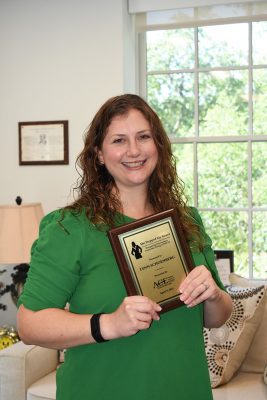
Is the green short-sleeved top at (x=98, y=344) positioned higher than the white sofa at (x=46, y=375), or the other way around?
the green short-sleeved top at (x=98, y=344)

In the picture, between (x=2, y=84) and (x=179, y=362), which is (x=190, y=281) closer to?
(x=179, y=362)

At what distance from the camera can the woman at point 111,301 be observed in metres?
1.23

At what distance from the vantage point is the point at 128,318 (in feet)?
3.82

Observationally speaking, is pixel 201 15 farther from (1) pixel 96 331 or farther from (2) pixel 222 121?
(1) pixel 96 331

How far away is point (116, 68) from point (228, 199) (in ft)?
A: 3.65

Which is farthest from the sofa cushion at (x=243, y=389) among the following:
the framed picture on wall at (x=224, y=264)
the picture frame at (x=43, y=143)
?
the picture frame at (x=43, y=143)

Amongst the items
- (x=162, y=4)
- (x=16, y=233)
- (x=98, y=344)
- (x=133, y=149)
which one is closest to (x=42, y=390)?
(x=16, y=233)

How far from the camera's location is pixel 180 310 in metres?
1.36

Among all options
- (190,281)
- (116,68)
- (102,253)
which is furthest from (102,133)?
(116,68)

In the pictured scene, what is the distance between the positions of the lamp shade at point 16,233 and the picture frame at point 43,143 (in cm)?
57

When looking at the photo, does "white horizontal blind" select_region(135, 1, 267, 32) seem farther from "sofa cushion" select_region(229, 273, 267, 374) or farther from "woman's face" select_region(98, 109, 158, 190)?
"woman's face" select_region(98, 109, 158, 190)

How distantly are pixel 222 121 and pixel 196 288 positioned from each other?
8.33 feet

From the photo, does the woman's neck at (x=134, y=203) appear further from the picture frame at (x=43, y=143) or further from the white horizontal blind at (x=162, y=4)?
the white horizontal blind at (x=162, y=4)

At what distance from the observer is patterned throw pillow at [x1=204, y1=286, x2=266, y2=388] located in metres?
2.61
